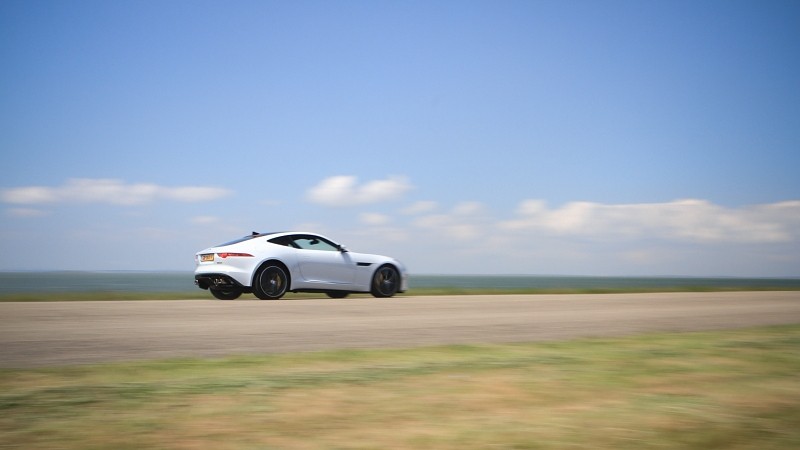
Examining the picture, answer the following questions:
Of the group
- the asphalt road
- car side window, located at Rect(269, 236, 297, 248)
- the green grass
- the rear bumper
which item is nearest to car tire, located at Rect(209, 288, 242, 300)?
the rear bumper

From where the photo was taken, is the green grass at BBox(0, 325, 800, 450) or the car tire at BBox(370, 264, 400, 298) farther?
the car tire at BBox(370, 264, 400, 298)

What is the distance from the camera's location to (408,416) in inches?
163

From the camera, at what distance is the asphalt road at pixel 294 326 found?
7.08 m

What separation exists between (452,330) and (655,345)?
2.41 meters

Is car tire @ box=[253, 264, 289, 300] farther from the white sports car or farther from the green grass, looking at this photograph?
the green grass

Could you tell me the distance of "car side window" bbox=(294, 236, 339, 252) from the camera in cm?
1720

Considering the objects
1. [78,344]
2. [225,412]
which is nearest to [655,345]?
[225,412]

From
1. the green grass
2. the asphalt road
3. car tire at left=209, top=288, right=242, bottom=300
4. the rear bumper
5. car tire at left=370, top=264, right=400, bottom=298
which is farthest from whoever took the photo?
car tire at left=370, top=264, right=400, bottom=298

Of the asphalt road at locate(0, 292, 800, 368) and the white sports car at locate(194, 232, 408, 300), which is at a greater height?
the white sports car at locate(194, 232, 408, 300)

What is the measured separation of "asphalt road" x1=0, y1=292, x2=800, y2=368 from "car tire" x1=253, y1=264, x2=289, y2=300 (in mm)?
2858

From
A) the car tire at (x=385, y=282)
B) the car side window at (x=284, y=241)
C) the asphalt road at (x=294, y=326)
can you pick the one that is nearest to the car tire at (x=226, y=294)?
the car side window at (x=284, y=241)

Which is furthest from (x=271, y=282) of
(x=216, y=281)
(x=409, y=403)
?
(x=409, y=403)

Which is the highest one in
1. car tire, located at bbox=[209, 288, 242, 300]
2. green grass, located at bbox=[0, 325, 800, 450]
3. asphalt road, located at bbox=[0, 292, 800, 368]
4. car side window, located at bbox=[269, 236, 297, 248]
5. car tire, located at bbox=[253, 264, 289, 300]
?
car side window, located at bbox=[269, 236, 297, 248]

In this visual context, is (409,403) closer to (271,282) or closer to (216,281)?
(271,282)
